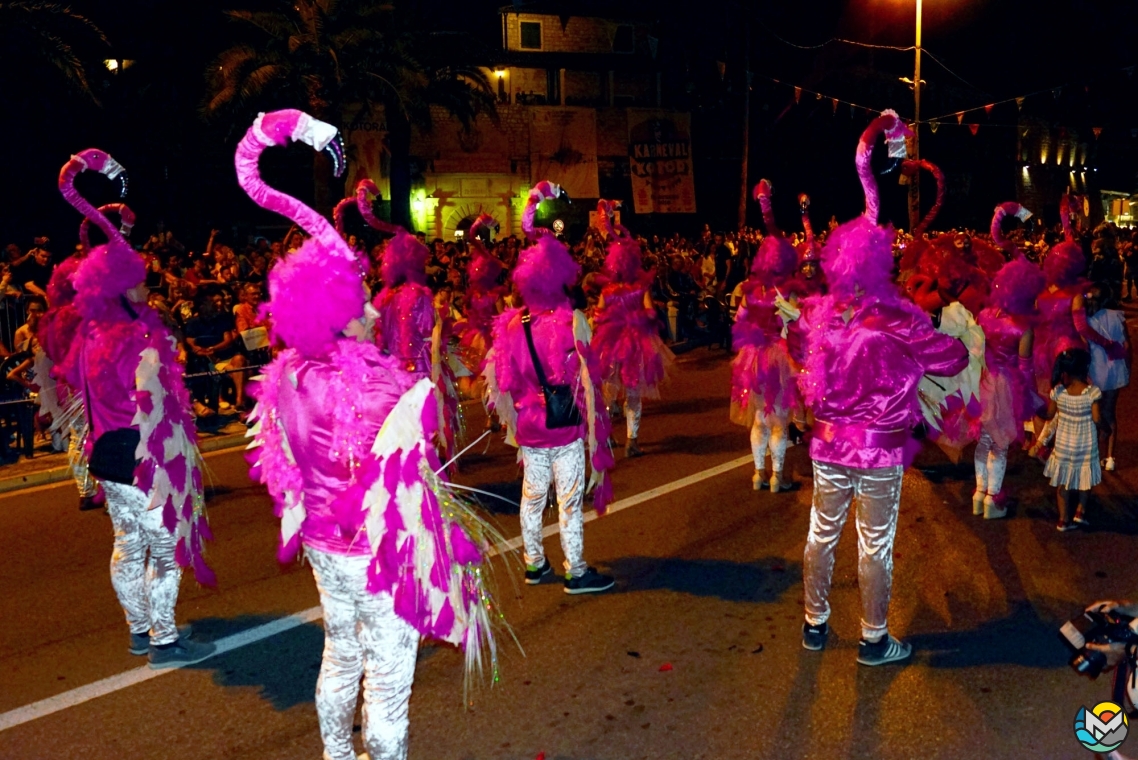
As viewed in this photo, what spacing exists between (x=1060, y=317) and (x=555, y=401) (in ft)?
14.3

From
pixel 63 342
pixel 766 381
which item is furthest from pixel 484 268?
pixel 63 342

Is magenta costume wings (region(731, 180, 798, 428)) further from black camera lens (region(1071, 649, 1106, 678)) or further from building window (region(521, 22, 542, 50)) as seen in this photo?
building window (region(521, 22, 542, 50))

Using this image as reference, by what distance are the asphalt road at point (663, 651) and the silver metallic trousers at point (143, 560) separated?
12.0 inches

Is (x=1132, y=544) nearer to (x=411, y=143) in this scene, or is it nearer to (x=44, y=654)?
(x=44, y=654)

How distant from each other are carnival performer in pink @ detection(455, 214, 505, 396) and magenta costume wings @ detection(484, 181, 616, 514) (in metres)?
3.65

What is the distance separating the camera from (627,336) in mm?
10148

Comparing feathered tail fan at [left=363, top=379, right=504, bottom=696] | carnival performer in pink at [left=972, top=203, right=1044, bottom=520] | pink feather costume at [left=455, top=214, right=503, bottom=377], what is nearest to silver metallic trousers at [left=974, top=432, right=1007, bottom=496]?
carnival performer in pink at [left=972, top=203, right=1044, bottom=520]

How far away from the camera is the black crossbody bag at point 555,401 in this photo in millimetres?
6012

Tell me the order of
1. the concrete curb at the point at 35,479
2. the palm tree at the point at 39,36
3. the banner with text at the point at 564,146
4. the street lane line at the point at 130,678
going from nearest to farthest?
the street lane line at the point at 130,678, the concrete curb at the point at 35,479, the palm tree at the point at 39,36, the banner with text at the point at 564,146

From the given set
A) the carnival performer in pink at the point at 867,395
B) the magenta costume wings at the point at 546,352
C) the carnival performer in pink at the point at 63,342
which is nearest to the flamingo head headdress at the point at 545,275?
the magenta costume wings at the point at 546,352

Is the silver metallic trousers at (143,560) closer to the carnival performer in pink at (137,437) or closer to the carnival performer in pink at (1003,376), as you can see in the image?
the carnival performer in pink at (137,437)

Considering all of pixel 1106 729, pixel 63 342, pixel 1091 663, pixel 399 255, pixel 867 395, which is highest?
pixel 399 255

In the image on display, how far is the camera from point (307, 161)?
28812mm

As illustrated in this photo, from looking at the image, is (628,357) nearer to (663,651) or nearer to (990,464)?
(990,464)
